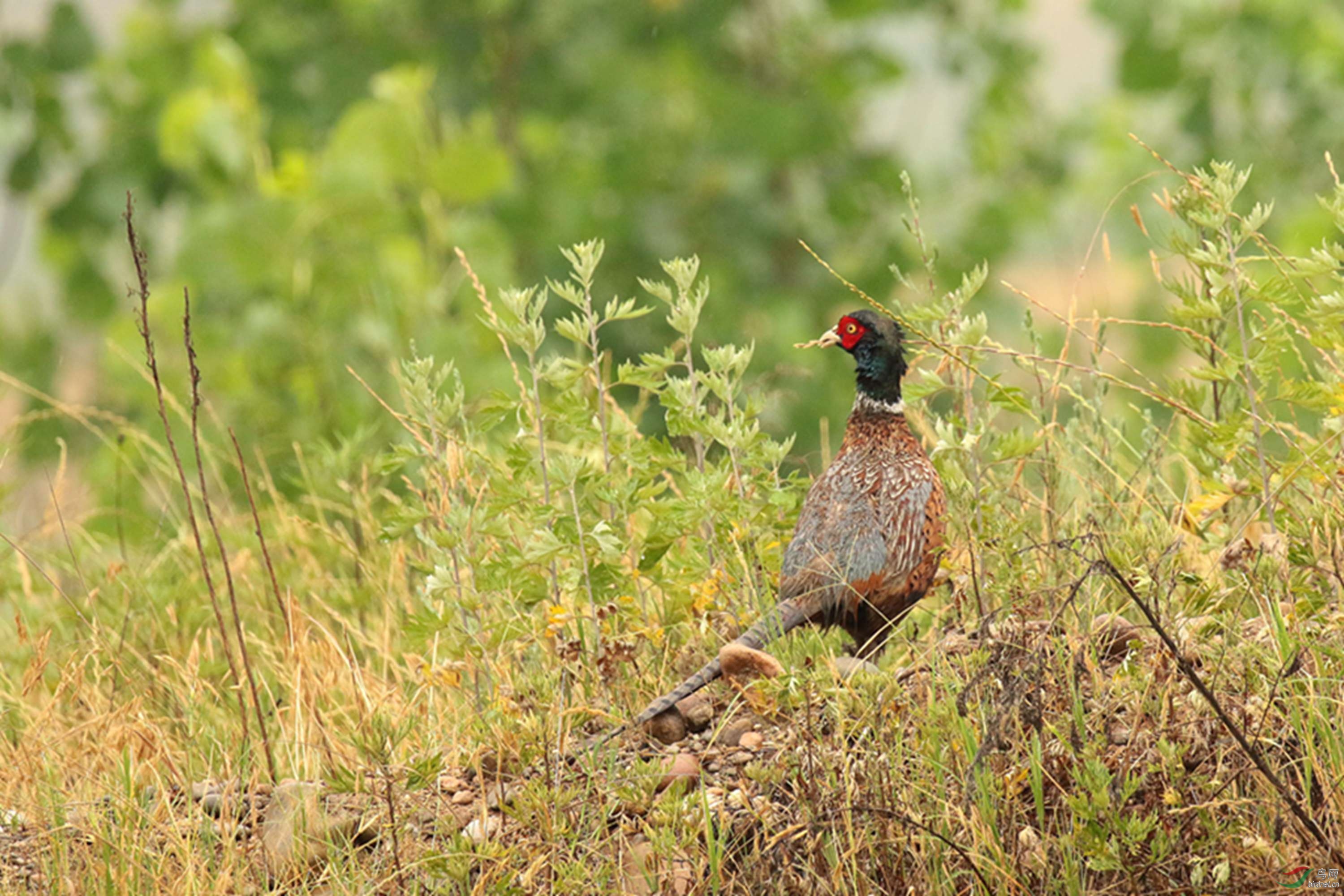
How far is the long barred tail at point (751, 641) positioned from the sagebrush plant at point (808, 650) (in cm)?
9

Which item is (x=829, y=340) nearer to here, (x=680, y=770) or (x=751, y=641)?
(x=751, y=641)

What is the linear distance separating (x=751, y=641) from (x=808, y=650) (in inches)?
12.3

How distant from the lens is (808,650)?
329 centimetres

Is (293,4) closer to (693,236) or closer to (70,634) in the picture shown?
(693,236)

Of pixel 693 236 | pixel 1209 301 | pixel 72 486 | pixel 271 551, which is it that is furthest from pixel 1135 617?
pixel 693 236

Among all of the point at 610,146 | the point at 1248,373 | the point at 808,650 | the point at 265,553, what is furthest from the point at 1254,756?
the point at 610,146

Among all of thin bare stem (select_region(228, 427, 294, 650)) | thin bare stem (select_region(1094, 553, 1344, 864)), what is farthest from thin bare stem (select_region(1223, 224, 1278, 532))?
thin bare stem (select_region(228, 427, 294, 650))

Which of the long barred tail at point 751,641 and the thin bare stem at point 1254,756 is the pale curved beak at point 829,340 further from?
the thin bare stem at point 1254,756

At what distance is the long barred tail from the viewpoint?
336 centimetres

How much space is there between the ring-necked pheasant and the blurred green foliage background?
12.8 feet

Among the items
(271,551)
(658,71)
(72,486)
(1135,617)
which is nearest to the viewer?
(1135,617)

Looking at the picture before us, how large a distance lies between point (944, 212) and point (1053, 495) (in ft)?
25.3

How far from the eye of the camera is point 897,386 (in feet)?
13.9

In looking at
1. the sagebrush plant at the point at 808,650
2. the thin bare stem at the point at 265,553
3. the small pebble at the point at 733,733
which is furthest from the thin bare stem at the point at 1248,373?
the thin bare stem at the point at 265,553
